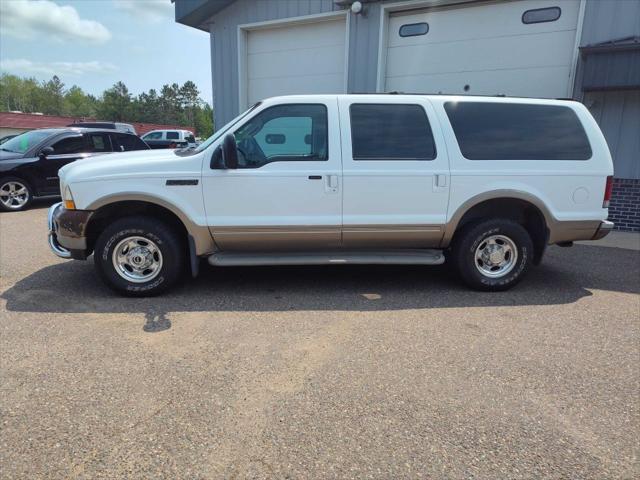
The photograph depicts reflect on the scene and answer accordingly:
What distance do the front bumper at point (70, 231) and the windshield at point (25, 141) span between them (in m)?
6.26

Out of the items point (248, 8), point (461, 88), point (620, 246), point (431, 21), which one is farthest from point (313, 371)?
point (248, 8)

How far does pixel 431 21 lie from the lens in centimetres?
898

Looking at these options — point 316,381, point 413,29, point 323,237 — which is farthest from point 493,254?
point 413,29

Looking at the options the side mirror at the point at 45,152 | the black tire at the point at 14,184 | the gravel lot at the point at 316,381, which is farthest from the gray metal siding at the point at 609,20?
the black tire at the point at 14,184

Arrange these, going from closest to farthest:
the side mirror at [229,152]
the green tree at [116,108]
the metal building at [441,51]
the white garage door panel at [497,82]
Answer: the side mirror at [229,152] < the metal building at [441,51] < the white garage door panel at [497,82] < the green tree at [116,108]

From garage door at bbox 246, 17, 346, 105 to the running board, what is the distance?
641cm

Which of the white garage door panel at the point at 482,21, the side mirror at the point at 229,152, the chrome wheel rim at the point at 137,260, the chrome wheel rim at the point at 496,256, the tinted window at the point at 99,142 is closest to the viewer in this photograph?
the side mirror at the point at 229,152

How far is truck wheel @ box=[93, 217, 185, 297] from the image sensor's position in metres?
4.27

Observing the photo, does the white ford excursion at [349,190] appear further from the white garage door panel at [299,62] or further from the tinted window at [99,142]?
the tinted window at [99,142]

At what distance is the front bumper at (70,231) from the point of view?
421cm

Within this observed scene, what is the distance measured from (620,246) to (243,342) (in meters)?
6.46

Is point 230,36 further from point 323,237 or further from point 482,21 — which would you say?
point 323,237

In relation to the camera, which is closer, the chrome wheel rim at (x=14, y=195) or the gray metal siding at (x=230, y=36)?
the chrome wheel rim at (x=14, y=195)

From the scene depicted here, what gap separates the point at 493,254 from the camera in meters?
4.73
